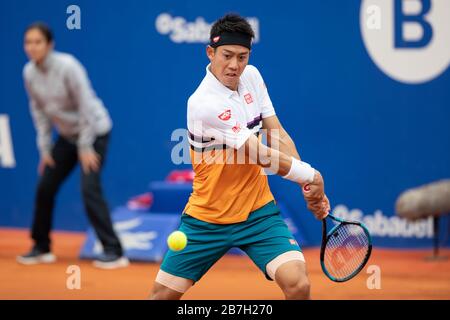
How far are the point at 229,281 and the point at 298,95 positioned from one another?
7.12ft

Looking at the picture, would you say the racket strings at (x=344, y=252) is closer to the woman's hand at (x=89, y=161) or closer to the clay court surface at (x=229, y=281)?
the clay court surface at (x=229, y=281)

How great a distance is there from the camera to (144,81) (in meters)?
9.13

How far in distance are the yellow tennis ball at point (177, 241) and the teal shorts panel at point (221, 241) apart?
50 mm

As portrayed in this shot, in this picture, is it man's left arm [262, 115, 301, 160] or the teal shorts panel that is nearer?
the teal shorts panel

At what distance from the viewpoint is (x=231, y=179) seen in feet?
15.7

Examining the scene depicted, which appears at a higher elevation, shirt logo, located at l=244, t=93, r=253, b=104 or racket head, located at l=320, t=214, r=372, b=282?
shirt logo, located at l=244, t=93, r=253, b=104

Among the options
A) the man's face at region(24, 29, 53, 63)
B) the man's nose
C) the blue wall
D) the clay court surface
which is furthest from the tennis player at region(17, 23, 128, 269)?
the man's nose

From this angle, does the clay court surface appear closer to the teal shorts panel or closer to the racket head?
the racket head

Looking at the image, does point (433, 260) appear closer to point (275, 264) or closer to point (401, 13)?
point (401, 13)

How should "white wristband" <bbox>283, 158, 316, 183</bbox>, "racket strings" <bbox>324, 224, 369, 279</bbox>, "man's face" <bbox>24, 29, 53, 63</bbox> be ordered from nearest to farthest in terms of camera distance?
"white wristband" <bbox>283, 158, 316, 183</bbox> → "racket strings" <bbox>324, 224, 369, 279</bbox> → "man's face" <bbox>24, 29, 53, 63</bbox>

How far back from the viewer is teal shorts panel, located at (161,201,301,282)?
4723 millimetres

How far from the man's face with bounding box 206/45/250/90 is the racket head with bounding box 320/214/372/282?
3.20 feet

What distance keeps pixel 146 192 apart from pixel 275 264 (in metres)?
4.75

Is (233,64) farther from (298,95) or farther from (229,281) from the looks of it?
(298,95)
